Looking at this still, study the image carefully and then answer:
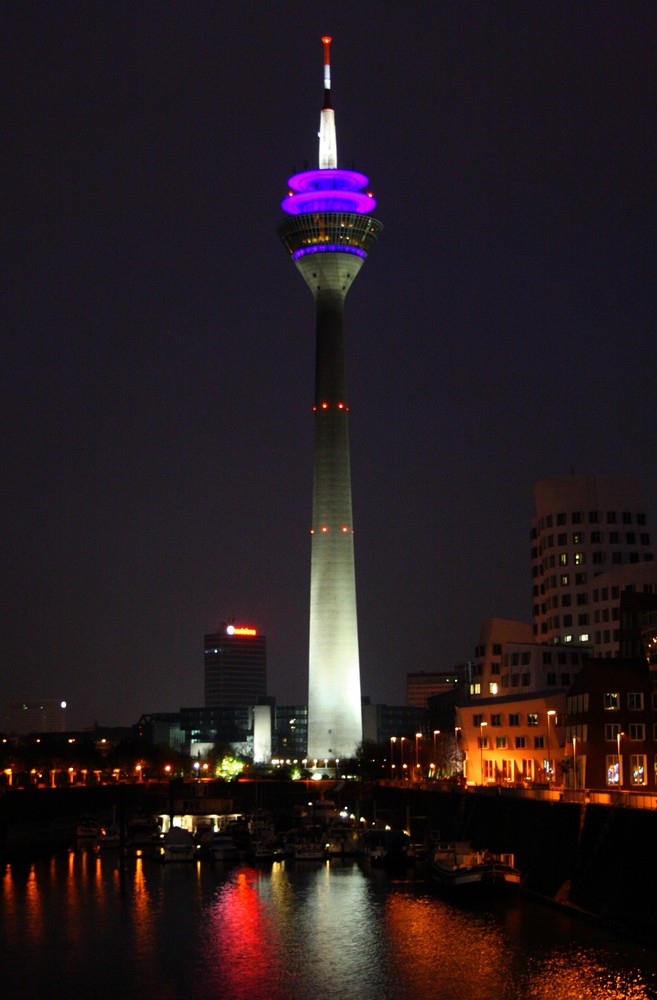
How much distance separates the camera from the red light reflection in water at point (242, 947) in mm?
71250

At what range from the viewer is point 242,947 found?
80.5 metres

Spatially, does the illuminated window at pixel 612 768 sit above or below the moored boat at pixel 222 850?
above

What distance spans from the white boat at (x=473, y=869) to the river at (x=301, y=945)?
1604mm

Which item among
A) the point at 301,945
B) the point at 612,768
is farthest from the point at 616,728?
the point at 301,945

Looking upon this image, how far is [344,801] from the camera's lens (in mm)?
175875

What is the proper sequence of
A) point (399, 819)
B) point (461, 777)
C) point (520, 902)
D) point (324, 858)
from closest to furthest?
point (520, 902) < point (324, 858) < point (399, 819) < point (461, 777)

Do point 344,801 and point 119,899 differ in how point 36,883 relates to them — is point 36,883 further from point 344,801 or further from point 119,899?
point 344,801

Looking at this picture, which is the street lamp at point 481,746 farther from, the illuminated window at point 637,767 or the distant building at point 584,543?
the illuminated window at point 637,767

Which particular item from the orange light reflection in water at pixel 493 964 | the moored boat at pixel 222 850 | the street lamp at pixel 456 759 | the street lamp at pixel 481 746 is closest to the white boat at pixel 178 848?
the moored boat at pixel 222 850

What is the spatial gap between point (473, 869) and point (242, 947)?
16.9 metres

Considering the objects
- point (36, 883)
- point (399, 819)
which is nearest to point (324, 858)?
point (399, 819)

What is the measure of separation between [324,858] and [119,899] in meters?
26.3

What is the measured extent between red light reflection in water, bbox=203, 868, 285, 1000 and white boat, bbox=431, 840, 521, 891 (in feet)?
37.1

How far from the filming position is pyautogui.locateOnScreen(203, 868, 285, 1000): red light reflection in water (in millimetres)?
71250
